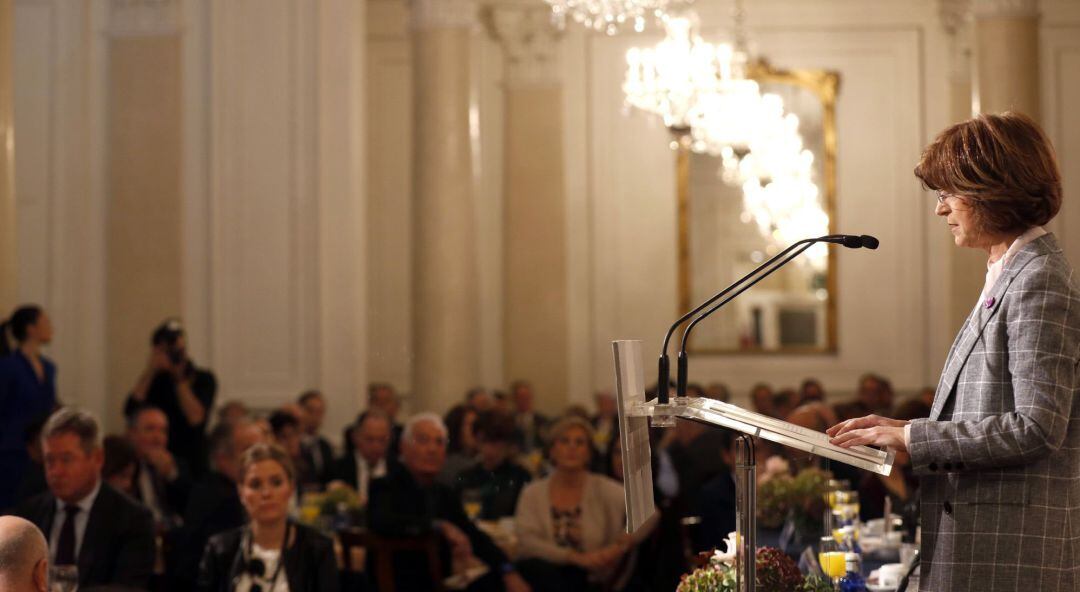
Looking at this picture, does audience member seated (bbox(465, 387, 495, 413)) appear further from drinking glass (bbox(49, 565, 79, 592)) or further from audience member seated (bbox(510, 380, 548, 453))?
drinking glass (bbox(49, 565, 79, 592))

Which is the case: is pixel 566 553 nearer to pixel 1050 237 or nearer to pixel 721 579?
pixel 721 579

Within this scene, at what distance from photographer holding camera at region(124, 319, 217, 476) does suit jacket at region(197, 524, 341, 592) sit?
11.7ft

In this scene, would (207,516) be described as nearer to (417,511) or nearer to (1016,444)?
(417,511)

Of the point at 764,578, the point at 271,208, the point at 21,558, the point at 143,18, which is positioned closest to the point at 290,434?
the point at 271,208

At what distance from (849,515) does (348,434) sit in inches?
175

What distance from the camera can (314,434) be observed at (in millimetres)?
9164

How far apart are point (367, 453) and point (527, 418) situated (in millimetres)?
4412

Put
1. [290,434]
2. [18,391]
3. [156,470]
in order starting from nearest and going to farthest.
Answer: [156,470], [18,391], [290,434]

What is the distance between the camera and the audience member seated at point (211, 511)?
202 inches

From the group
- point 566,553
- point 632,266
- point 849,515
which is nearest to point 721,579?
point 849,515

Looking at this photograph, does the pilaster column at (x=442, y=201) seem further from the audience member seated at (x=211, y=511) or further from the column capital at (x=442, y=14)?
the audience member seated at (x=211, y=511)

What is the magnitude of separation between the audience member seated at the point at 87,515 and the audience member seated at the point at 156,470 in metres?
1.84

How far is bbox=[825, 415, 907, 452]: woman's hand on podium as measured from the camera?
7.79 ft

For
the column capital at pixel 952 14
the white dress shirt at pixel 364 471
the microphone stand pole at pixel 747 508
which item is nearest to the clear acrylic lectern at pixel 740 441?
the microphone stand pole at pixel 747 508
